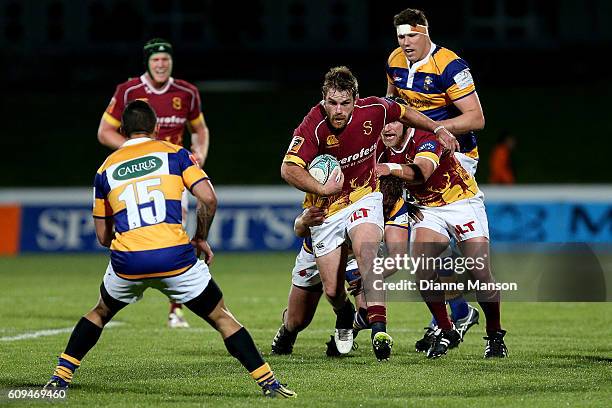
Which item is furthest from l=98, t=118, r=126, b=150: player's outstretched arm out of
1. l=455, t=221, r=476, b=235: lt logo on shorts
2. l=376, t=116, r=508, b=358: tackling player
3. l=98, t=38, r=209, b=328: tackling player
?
l=455, t=221, r=476, b=235: lt logo on shorts

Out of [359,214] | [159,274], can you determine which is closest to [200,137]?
[359,214]

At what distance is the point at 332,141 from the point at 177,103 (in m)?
3.27

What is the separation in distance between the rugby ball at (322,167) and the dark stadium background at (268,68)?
809 inches

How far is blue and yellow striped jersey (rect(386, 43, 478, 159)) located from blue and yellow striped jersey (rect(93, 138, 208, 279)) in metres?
3.20

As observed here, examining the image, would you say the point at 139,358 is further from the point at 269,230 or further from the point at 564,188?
the point at 564,188

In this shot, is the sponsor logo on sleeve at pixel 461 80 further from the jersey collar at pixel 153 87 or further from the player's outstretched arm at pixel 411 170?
the jersey collar at pixel 153 87

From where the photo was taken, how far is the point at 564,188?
20.7 m

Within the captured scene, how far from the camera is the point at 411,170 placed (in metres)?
9.40

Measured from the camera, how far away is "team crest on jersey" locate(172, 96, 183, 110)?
11.9 m

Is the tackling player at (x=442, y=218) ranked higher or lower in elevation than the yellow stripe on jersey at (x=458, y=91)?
lower

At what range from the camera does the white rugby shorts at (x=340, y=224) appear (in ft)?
30.0

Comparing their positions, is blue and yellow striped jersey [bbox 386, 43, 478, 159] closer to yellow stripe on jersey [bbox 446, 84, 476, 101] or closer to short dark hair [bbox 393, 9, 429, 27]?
yellow stripe on jersey [bbox 446, 84, 476, 101]

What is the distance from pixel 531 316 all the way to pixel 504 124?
67.3ft

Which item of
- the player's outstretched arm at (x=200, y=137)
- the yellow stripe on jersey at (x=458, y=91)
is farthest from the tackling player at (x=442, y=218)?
the player's outstretched arm at (x=200, y=137)
